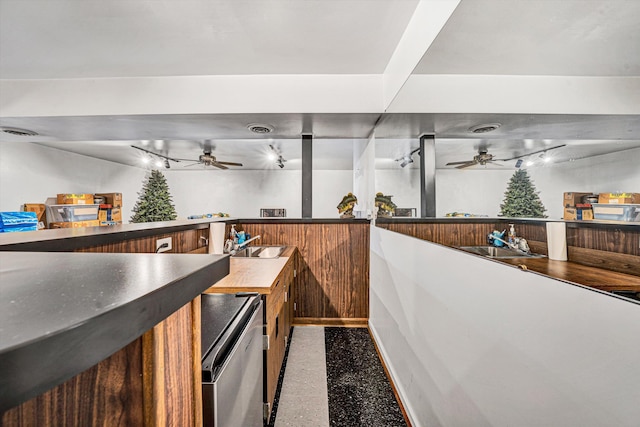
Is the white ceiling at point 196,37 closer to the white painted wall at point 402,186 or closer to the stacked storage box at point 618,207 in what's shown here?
the white painted wall at point 402,186

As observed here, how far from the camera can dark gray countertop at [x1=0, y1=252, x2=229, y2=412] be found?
18 centimetres

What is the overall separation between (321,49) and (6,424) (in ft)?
6.81

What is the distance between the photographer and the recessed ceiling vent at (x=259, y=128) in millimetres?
2439

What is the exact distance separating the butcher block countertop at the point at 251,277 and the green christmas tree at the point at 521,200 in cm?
99

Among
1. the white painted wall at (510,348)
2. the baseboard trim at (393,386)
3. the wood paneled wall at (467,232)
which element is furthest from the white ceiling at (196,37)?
the baseboard trim at (393,386)

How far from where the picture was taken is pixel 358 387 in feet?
5.67

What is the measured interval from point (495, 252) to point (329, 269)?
6.67 ft

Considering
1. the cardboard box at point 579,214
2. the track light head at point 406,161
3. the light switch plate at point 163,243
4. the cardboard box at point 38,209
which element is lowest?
the light switch plate at point 163,243

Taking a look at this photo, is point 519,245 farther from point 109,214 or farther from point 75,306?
point 109,214

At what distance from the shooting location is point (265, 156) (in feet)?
18.4

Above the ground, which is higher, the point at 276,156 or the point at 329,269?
the point at 276,156

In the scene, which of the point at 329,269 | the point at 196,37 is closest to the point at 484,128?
the point at 196,37

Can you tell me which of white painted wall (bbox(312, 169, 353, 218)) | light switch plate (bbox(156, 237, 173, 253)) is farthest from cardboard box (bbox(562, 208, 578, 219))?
white painted wall (bbox(312, 169, 353, 218))

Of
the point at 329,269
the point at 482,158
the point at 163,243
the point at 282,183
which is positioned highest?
the point at 282,183
